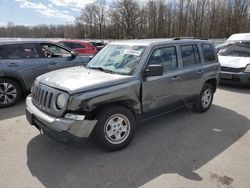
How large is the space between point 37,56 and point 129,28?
181ft

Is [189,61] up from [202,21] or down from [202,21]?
down

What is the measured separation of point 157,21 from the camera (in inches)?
1903

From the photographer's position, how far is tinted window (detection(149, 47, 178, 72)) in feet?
13.1

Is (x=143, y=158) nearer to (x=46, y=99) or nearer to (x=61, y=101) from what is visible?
(x=61, y=101)

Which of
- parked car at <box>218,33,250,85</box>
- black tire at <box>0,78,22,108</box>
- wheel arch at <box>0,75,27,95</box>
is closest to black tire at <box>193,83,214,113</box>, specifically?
parked car at <box>218,33,250,85</box>

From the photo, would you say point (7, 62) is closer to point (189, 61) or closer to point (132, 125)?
point (132, 125)

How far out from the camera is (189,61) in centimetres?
475

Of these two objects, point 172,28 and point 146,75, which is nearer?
point 146,75

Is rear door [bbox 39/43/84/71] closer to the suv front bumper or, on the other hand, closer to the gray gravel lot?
the gray gravel lot

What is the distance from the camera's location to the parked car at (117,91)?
3078 millimetres

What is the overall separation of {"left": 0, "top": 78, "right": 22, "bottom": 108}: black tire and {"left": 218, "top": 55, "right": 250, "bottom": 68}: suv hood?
7.04 metres

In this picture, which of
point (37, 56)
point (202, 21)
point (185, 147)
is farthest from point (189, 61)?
point (202, 21)

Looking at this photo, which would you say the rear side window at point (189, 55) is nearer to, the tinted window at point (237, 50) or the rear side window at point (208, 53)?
the rear side window at point (208, 53)

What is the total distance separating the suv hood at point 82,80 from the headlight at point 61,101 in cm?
11
